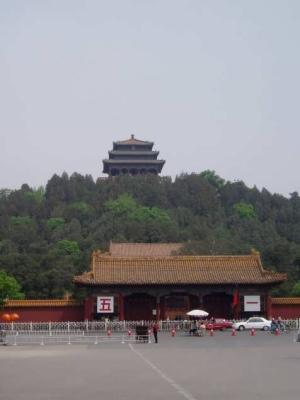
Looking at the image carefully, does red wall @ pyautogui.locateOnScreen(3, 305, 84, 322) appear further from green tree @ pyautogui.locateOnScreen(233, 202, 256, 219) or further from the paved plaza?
green tree @ pyautogui.locateOnScreen(233, 202, 256, 219)

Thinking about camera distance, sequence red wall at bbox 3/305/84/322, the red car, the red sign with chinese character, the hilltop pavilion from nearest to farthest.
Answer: the red car → red wall at bbox 3/305/84/322 → the red sign with chinese character → the hilltop pavilion

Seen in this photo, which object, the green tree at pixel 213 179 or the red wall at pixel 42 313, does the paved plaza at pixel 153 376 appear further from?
the green tree at pixel 213 179

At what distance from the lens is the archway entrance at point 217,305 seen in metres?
54.3

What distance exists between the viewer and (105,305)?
52.3m

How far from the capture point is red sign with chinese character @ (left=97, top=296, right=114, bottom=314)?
5222cm

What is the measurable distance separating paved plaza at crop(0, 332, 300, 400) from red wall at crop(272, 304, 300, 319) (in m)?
26.5

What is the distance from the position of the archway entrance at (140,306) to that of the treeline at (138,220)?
1566 cm

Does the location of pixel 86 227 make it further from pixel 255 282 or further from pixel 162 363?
pixel 162 363

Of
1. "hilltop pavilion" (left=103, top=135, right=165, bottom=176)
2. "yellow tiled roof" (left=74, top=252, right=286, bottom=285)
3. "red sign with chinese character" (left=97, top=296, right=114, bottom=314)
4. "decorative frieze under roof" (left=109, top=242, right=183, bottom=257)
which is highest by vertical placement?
"hilltop pavilion" (left=103, top=135, right=165, bottom=176)

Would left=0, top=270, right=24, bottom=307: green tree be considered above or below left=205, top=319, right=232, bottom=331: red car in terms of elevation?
above

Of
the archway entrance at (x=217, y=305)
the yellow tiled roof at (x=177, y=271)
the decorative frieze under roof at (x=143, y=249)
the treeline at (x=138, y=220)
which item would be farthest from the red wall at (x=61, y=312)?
the decorative frieze under roof at (x=143, y=249)

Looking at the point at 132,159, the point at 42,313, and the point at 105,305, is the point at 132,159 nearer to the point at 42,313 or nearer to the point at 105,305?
the point at 105,305

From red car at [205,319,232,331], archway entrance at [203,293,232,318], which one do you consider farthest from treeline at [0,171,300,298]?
red car at [205,319,232,331]

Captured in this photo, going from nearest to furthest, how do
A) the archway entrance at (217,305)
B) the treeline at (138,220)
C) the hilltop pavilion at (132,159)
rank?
1. the archway entrance at (217,305)
2. the treeline at (138,220)
3. the hilltop pavilion at (132,159)
